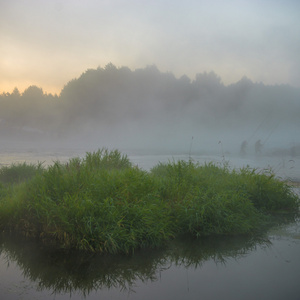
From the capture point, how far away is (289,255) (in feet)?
14.0

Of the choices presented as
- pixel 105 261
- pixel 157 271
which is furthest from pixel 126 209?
pixel 157 271

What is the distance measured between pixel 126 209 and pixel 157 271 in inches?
48.3

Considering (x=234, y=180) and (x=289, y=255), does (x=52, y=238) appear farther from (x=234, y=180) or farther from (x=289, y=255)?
(x=234, y=180)

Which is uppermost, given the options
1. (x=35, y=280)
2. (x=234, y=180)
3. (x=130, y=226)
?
(x=234, y=180)

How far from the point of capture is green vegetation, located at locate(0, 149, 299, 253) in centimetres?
436

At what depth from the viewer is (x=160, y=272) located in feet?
12.1

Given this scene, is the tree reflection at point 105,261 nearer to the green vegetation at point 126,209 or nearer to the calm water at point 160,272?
the calm water at point 160,272

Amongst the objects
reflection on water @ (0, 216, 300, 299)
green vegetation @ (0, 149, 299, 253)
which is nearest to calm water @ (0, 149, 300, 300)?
reflection on water @ (0, 216, 300, 299)

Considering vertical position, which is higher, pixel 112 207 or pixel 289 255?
pixel 112 207

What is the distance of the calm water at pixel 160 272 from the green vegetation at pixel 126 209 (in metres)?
0.27

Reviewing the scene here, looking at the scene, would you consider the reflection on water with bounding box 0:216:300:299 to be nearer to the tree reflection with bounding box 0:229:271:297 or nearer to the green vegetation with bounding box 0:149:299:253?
the tree reflection with bounding box 0:229:271:297

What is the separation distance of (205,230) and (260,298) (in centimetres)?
202

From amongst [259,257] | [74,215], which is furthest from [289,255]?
[74,215]

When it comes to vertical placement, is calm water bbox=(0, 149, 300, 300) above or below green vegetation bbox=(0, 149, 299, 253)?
below
